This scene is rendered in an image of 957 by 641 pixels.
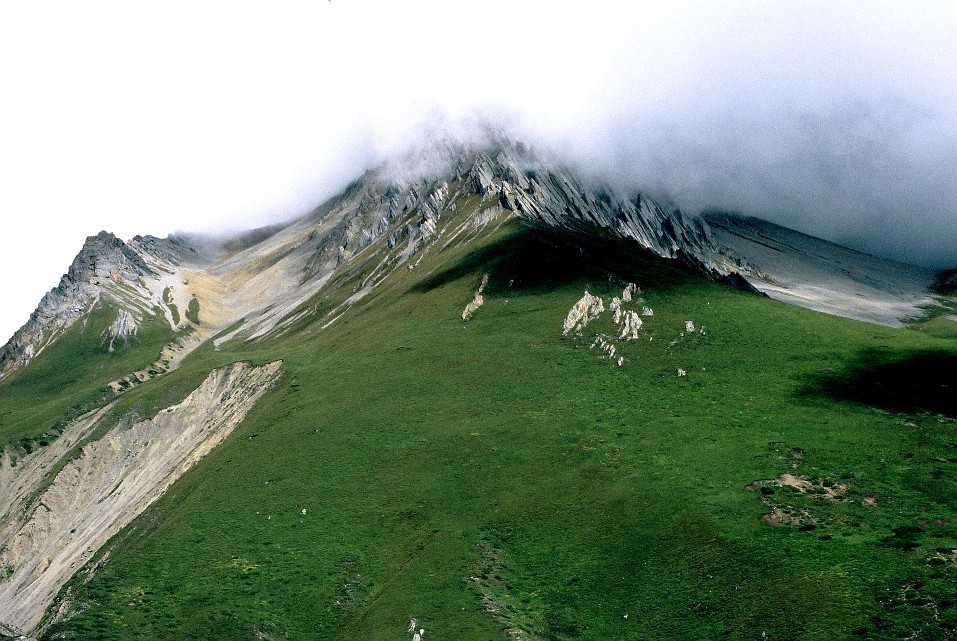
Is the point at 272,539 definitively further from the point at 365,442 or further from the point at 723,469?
the point at 723,469

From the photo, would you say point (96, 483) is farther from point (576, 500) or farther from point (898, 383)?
point (898, 383)

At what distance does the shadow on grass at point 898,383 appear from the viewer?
64.5 meters

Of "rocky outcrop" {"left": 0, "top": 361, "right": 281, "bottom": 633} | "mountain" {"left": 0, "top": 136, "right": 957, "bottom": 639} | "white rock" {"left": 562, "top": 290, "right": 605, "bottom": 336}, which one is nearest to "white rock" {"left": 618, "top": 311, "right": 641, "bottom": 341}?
"mountain" {"left": 0, "top": 136, "right": 957, "bottom": 639}

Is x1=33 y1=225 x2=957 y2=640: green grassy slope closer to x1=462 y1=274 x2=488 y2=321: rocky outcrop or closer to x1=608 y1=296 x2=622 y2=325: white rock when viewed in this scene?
x1=608 y1=296 x2=622 y2=325: white rock

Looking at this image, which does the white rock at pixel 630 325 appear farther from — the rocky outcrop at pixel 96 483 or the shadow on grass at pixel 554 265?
the rocky outcrop at pixel 96 483

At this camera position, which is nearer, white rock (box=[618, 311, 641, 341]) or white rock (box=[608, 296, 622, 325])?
white rock (box=[618, 311, 641, 341])

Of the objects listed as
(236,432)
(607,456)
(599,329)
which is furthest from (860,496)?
(236,432)

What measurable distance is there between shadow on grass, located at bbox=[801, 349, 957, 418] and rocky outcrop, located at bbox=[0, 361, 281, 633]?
7998cm

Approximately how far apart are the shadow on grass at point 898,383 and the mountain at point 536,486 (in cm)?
32

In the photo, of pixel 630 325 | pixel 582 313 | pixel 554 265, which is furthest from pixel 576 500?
pixel 554 265

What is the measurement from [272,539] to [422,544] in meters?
14.8

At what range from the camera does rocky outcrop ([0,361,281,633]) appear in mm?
89875

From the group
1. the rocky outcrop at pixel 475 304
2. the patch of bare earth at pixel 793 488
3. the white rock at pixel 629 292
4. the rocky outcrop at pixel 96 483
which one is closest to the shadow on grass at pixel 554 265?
the rocky outcrop at pixel 475 304

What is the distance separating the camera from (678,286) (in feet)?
362
